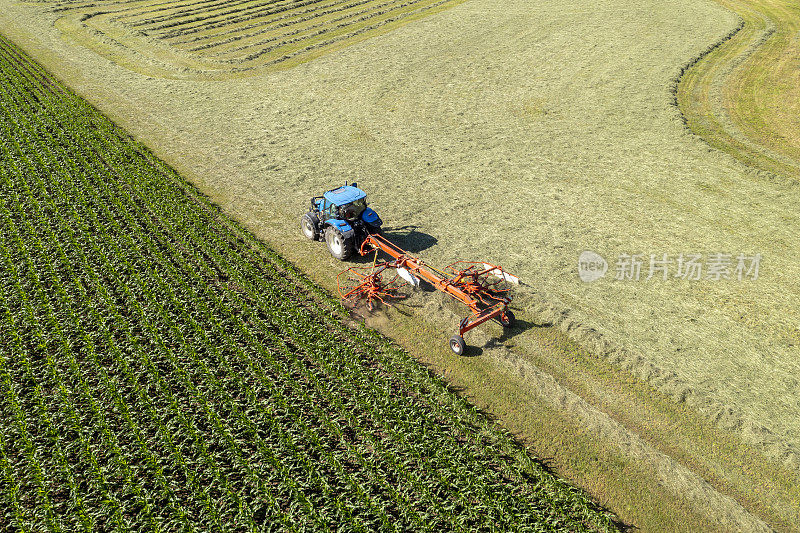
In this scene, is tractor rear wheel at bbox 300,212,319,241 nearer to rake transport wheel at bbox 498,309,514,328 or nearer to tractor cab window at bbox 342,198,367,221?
tractor cab window at bbox 342,198,367,221

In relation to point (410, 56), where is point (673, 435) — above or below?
below

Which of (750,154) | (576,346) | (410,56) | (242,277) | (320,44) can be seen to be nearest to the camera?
→ (576,346)

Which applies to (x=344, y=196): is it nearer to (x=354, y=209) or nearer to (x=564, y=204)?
(x=354, y=209)

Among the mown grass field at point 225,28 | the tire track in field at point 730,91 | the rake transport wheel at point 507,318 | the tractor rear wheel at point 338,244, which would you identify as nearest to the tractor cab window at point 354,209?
the tractor rear wheel at point 338,244

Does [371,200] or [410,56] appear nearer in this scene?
[371,200]

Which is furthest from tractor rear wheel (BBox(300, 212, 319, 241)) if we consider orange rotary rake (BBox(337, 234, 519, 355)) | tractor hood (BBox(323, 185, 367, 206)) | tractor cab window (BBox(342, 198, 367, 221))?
orange rotary rake (BBox(337, 234, 519, 355))

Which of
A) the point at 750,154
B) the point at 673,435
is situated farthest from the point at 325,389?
the point at 750,154

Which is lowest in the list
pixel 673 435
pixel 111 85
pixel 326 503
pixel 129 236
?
pixel 673 435

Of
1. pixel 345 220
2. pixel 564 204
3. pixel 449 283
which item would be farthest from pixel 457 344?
pixel 564 204

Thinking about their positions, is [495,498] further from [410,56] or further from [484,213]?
[410,56]
